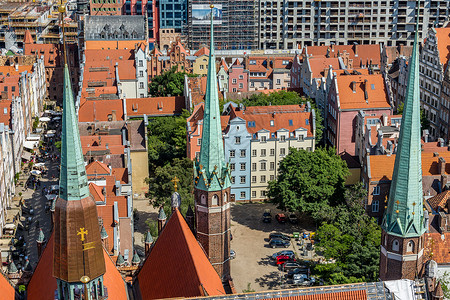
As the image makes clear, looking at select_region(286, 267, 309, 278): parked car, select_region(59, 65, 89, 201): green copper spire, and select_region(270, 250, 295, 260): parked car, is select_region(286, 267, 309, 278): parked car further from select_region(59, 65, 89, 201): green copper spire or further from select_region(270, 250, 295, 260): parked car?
select_region(59, 65, 89, 201): green copper spire

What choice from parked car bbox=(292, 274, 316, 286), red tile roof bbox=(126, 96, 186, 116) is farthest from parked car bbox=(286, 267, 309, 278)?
red tile roof bbox=(126, 96, 186, 116)

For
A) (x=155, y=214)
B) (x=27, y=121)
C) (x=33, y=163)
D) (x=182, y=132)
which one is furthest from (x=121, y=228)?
(x=27, y=121)

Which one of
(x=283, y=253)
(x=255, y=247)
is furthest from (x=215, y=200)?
(x=255, y=247)

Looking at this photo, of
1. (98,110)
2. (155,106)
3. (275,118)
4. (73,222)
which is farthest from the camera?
(155,106)

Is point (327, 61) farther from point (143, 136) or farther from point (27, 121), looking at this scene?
point (27, 121)

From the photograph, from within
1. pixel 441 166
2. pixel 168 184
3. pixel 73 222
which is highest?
pixel 73 222

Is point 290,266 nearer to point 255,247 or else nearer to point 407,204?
point 255,247
